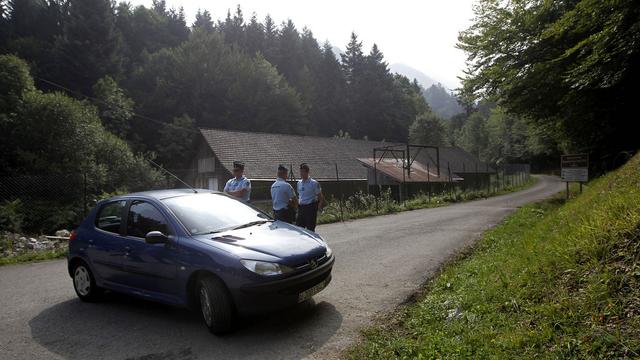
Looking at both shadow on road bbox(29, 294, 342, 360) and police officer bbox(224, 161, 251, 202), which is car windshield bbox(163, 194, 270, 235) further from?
police officer bbox(224, 161, 251, 202)

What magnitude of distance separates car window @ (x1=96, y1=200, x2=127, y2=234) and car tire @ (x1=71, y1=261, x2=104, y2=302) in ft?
2.11

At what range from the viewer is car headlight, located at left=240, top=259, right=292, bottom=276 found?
4152 millimetres

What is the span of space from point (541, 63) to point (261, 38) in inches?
2544

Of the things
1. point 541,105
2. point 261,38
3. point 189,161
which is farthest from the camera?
point 261,38

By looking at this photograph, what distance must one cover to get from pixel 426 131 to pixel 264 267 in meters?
67.5

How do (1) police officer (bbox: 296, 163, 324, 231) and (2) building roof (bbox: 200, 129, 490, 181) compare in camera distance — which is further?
(2) building roof (bbox: 200, 129, 490, 181)

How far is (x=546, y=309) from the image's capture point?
3.50 metres

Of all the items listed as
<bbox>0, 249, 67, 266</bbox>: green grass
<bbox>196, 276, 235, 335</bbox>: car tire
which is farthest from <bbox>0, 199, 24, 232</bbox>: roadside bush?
<bbox>196, 276, 235, 335</bbox>: car tire

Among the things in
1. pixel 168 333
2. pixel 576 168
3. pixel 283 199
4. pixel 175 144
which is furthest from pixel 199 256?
pixel 175 144

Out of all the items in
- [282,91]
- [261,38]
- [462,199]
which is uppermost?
[261,38]

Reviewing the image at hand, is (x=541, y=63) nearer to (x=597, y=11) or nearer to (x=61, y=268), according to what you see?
(x=597, y=11)

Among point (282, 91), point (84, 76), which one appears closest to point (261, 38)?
point (282, 91)

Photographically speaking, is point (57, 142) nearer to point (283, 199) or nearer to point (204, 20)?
point (283, 199)

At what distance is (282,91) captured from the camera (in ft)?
175
